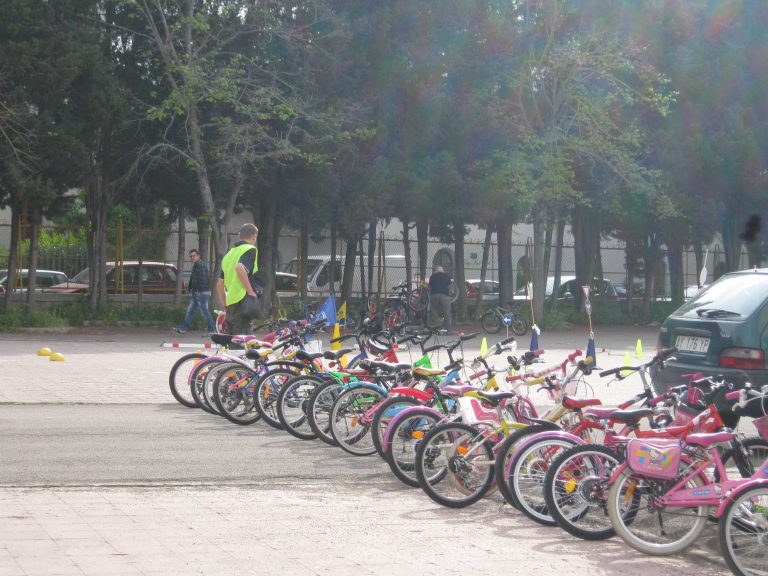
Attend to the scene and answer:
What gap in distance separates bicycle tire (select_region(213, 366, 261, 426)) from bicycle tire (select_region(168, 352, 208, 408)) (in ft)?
3.83

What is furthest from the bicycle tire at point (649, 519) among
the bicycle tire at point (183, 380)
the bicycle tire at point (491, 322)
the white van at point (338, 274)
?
the white van at point (338, 274)

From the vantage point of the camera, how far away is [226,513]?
750 cm

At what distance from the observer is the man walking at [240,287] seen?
1358cm

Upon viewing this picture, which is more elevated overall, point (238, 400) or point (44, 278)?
point (44, 278)

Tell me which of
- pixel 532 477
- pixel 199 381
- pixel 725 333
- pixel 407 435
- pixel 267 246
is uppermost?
pixel 267 246

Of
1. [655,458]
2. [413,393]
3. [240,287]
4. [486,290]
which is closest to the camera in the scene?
[655,458]

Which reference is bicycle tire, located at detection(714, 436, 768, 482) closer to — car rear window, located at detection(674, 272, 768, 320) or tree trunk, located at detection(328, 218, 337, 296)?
car rear window, located at detection(674, 272, 768, 320)

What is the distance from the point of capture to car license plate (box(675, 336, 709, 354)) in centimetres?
1015

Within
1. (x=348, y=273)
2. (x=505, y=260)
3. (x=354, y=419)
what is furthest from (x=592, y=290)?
(x=354, y=419)

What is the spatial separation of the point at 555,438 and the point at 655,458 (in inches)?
34.0

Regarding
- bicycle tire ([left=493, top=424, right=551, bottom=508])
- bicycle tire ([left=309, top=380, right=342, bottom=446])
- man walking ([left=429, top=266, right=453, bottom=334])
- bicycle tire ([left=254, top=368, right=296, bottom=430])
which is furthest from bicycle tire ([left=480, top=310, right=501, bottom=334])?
bicycle tire ([left=493, top=424, right=551, bottom=508])

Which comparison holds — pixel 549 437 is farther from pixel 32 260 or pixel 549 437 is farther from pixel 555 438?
pixel 32 260

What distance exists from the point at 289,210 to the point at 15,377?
15968mm

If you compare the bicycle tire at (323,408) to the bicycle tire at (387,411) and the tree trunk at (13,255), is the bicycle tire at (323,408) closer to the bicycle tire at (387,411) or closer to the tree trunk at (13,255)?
the bicycle tire at (387,411)
